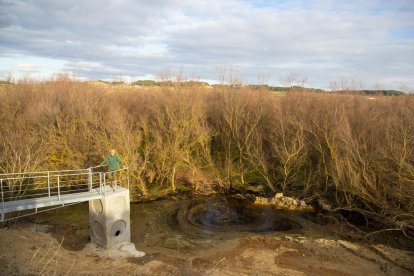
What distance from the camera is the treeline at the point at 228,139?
22125 millimetres

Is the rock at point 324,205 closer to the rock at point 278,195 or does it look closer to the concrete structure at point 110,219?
the rock at point 278,195

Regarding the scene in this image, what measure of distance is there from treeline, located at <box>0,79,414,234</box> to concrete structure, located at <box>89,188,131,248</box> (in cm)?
820

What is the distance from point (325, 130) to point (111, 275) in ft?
61.3

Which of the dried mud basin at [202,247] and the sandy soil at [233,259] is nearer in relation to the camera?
the sandy soil at [233,259]

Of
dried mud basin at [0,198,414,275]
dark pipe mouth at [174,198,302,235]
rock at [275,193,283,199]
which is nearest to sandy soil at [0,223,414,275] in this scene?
dried mud basin at [0,198,414,275]

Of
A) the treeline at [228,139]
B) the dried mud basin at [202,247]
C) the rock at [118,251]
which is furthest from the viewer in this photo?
the treeline at [228,139]

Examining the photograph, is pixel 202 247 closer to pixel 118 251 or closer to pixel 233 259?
pixel 233 259

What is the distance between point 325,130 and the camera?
2608 cm

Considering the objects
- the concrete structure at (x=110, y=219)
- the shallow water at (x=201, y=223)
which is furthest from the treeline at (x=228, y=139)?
the concrete structure at (x=110, y=219)

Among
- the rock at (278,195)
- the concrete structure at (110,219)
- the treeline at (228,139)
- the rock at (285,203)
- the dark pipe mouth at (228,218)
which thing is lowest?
the dark pipe mouth at (228,218)

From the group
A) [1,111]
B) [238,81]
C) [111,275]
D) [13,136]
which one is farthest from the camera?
[238,81]

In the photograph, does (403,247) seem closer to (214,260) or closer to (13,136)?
(214,260)

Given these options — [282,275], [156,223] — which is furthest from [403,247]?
[156,223]

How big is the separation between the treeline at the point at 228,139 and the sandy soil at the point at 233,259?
146 inches
